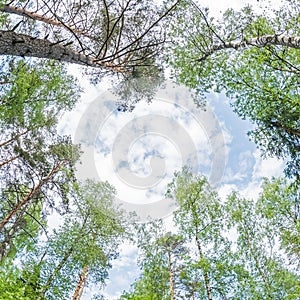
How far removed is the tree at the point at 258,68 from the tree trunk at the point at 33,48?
2.31 metres

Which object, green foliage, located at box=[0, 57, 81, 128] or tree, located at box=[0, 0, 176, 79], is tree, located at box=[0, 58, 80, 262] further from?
tree, located at box=[0, 0, 176, 79]

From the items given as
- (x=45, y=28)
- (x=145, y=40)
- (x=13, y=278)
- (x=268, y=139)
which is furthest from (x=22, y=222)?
(x=268, y=139)

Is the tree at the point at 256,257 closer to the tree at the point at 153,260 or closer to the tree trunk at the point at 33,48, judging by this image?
the tree at the point at 153,260

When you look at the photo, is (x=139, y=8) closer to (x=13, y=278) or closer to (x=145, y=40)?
(x=145, y=40)

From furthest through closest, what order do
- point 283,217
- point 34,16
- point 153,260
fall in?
1. point 153,260
2. point 283,217
3. point 34,16

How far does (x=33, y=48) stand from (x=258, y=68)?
4.60 m

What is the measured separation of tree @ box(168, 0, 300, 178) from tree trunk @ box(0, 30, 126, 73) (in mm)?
2309

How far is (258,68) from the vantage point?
5.94 metres

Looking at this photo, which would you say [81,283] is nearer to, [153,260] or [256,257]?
[153,260]

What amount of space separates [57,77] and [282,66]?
6.41 meters

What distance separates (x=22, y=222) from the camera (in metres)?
8.36

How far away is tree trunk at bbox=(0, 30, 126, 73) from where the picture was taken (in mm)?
3680

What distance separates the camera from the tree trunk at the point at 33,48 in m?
3.68

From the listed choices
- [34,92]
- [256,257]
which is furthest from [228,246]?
[34,92]
